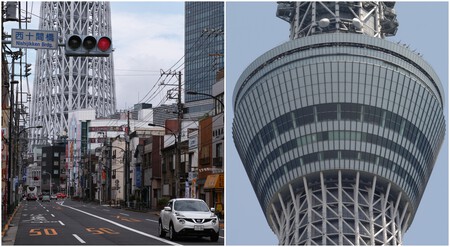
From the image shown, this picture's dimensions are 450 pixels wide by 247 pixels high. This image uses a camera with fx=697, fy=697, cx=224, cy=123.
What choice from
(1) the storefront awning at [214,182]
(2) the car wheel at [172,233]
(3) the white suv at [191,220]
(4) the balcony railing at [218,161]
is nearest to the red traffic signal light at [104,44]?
(3) the white suv at [191,220]

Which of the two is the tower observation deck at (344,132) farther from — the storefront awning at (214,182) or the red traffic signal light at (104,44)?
the red traffic signal light at (104,44)

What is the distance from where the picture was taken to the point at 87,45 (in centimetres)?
2100

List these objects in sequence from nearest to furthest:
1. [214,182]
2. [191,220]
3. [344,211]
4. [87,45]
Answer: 1. [87,45]
2. [191,220]
3. [214,182]
4. [344,211]

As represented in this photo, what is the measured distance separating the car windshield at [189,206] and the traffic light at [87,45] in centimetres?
955

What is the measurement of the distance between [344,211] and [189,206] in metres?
88.9

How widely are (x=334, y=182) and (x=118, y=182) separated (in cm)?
3921

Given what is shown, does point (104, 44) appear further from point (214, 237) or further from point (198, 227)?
point (214, 237)

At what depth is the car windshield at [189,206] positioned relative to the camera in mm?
28733

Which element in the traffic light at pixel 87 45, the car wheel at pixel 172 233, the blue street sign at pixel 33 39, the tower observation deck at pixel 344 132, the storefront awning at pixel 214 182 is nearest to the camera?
the traffic light at pixel 87 45

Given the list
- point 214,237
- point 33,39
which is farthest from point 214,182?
point 33,39

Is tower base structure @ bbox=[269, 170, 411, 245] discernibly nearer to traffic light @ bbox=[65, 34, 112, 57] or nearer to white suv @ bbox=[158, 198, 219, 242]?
white suv @ bbox=[158, 198, 219, 242]

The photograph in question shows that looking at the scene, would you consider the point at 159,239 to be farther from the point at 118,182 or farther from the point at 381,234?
the point at 118,182

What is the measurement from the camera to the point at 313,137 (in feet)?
397

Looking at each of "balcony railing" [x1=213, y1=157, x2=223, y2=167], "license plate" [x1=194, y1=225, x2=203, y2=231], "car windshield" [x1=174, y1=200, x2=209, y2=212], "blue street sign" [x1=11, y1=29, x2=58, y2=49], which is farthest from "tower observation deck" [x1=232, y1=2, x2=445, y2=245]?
"blue street sign" [x1=11, y1=29, x2=58, y2=49]
